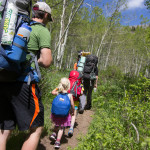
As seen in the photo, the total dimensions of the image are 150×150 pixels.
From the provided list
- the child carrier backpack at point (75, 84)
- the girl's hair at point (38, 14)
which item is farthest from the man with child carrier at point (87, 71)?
the girl's hair at point (38, 14)

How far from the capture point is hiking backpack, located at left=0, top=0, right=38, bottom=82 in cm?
137

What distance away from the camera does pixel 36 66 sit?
177 cm

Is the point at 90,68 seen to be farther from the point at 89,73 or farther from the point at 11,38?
the point at 11,38

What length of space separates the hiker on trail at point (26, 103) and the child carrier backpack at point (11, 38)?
0.14m

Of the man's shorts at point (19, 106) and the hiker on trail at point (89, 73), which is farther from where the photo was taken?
the hiker on trail at point (89, 73)

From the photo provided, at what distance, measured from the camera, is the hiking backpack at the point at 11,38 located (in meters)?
1.37

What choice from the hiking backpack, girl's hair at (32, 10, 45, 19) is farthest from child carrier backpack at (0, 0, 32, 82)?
girl's hair at (32, 10, 45, 19)

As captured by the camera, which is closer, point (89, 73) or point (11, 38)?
point (11, 38)

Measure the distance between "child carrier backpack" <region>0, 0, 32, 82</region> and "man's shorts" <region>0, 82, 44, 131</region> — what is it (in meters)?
0.17

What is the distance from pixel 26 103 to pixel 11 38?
0.72 metres

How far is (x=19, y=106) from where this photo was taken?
1.63 metres

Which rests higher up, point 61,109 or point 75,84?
point 75,84

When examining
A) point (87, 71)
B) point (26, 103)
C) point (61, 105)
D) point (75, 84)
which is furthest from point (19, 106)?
point (87, 71)

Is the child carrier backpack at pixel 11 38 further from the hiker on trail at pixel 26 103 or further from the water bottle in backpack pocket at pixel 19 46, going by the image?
the hiker on trail at pixel 26 103
